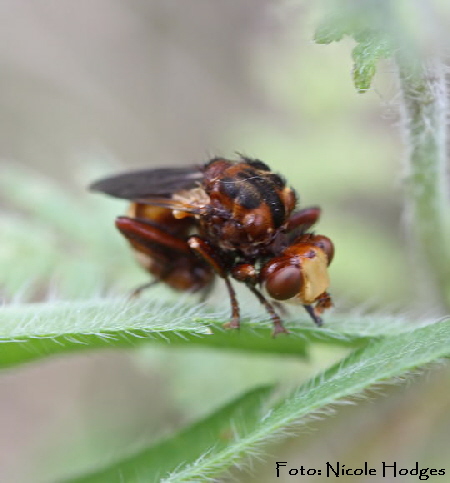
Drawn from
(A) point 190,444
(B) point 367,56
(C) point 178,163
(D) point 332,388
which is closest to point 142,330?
(A) point 190,444

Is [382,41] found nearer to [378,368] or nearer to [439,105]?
[439,105]

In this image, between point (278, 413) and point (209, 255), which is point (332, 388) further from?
point (209, 255)

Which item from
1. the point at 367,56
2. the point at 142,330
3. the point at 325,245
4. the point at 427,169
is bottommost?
the point at 142,330

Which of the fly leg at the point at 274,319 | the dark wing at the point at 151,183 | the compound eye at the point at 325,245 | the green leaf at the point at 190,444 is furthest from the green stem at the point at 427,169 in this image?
the green leaf at the point at 190,444

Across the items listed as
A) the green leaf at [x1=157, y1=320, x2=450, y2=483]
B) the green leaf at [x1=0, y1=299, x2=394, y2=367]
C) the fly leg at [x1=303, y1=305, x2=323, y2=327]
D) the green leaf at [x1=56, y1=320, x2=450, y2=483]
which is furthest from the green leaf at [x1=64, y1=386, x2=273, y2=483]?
the fly leg at [x1=303, y1=305, x2=323, y2=327]

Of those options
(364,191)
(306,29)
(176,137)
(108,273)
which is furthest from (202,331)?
(176,137)

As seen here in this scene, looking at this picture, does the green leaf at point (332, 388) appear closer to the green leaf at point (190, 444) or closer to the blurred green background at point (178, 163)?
the green leaf at point (190, 444)
